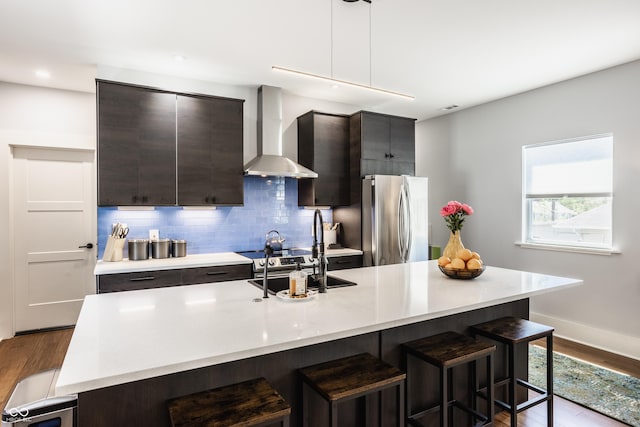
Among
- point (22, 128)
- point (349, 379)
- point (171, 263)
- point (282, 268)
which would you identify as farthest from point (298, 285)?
point (22, 128)

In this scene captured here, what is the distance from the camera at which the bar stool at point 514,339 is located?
6.83 ft

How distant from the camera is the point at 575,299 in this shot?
403 cm

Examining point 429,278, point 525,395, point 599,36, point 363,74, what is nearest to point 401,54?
point 363,74

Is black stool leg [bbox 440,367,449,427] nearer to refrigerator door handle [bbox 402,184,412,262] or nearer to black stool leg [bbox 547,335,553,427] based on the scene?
black stool leg [bbox 547,335,553,427]

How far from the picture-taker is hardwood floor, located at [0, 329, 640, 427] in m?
2.49

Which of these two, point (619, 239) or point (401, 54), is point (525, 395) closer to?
point (619, 239)

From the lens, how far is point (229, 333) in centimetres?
146

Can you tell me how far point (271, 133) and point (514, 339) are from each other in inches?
128

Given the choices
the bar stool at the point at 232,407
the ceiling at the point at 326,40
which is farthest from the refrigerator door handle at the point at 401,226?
the bar stool at the point at 232,407

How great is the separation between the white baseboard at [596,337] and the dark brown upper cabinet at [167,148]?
390cm

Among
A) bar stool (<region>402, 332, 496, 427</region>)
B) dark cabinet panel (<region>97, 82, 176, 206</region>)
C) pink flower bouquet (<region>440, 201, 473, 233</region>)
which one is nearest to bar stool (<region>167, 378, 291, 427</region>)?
bar stool (<region>402, 332, 496, 427</region>)

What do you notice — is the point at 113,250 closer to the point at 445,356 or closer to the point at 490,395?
the point at 445,356

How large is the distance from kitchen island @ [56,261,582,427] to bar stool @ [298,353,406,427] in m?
0.08

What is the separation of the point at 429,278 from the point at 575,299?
2.55 m
